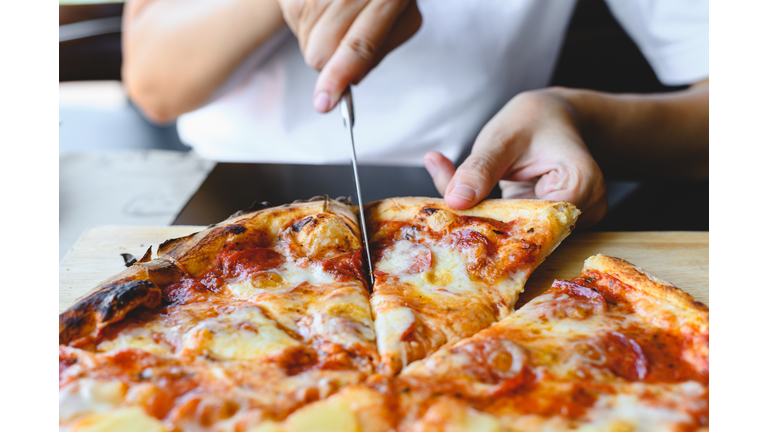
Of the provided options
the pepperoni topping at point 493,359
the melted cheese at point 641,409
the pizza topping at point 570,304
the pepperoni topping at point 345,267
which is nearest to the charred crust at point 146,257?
→ the pepperoni topping at point 345,267

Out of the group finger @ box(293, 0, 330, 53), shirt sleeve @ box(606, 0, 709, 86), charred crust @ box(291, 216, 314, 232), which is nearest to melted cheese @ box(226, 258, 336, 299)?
charred crust @ box(291, 216, 314, 232)

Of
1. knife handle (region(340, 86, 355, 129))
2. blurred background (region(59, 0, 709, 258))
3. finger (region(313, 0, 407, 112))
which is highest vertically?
finger (region(313, 0, 407, 112))

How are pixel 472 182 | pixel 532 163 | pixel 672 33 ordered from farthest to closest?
pixel 672 33 < pixel 532 163 < pixel 472 182

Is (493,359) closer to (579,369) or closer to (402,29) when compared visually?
(579,369)

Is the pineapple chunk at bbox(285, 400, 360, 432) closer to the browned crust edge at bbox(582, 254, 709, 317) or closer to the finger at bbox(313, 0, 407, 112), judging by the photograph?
the browned crust edge at bbox(582, 254, 709, 317)

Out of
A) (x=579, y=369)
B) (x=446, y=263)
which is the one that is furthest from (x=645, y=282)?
(x=446, y=263)
